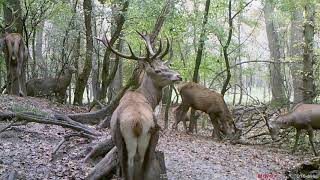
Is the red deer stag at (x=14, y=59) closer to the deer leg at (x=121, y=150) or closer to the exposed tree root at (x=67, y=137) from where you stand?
the exposed tree root at (x=67, y=137)

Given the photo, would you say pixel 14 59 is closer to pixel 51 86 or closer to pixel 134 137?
pixel 51 86

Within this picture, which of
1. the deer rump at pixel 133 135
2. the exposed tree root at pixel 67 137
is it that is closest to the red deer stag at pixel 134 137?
the deer rump at pixel 133 135

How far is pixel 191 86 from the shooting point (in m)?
12.9

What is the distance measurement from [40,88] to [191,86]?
196 inches

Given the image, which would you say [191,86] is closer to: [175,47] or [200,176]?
[200,176]

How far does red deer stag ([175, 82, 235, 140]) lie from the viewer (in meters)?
12.5

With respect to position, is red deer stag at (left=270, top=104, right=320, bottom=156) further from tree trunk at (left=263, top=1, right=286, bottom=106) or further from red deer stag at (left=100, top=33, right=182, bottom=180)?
tree trunk at (left=263, top=1, right=286, bottom=106)

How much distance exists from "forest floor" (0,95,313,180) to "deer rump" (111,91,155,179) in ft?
5.30

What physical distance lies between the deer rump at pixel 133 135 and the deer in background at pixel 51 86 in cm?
1008

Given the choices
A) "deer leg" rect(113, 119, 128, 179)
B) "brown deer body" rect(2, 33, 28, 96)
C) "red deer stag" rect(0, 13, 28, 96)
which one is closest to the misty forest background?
"red deer stag" rect(0, 13, 28, 96)

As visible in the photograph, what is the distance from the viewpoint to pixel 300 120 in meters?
11.5

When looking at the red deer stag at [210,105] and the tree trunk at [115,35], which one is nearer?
the red deer stag at [210,105]

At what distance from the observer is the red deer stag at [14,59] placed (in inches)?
481

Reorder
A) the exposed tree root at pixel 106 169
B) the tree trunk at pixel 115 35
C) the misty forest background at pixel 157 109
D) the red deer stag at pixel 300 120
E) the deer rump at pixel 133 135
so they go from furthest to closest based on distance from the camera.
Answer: the tree trunk at pixel 115 35
the red deer stag at pixel 300 120
the misty forest background at pixel 157 109
the exposed tree root at pixel 106 169
the deer rump at pixel 133 135
